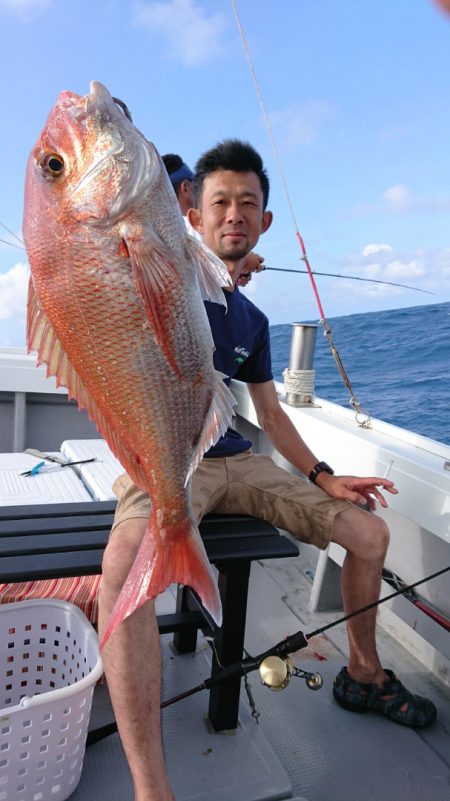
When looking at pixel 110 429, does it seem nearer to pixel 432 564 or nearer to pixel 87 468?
pixel 432 564

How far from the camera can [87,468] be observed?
355 centimetres

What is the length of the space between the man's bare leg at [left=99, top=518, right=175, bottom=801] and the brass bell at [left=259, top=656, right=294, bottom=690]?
17.6 inches

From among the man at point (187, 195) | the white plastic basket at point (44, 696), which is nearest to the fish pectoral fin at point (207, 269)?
the white plastic basket at point (44, 696)

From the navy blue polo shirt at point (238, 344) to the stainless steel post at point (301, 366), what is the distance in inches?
40.9

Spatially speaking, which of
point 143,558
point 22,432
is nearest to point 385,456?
point 143,558

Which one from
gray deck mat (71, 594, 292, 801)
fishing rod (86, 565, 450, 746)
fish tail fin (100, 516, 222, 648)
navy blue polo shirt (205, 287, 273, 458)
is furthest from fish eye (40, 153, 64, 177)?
gray deck mat (71, 594, 292, 801)

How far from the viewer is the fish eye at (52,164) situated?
132cm

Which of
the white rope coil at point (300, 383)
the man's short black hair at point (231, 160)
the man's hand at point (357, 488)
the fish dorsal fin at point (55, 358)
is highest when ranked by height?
the man's short black hair at point (231, 160)

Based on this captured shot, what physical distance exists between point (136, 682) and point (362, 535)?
1.12 m

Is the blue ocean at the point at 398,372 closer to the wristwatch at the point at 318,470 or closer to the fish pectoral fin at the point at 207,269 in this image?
the wristwatch at the point at 318,470

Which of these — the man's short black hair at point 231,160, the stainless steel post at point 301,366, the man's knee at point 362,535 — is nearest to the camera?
the man's knee at point 362,535

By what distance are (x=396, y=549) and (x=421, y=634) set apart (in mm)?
440

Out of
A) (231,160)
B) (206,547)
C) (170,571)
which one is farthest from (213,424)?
(231,160)

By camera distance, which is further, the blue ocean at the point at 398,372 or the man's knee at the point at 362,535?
the blue ocean at the point at 398,372
